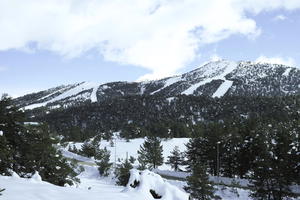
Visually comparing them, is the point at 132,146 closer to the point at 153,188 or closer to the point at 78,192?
the point at 153,188

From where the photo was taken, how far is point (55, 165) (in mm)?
26766

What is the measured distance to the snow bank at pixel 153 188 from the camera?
15.0 m

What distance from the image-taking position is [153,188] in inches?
638

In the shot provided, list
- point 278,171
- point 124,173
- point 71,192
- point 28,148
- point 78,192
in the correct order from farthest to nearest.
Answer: point 124,173
point 278,171
point 28,148
point 78,192
point 71,192

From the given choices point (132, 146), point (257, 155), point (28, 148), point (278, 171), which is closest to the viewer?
point (28, 148)

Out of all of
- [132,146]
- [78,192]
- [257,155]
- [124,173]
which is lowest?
[124,173]

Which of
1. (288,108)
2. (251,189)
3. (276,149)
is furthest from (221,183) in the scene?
(288,108)

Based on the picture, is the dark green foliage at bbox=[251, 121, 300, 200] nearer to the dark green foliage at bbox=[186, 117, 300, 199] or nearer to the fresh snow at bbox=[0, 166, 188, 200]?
Result: the dark green foliage at bbox=[186, 117, 300, 199]

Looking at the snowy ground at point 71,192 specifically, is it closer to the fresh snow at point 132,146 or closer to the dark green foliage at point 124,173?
the dark green foliage at point 124,173

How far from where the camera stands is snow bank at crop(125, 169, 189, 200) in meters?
15.0

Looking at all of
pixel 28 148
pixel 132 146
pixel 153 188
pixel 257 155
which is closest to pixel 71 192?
pixel 153 188

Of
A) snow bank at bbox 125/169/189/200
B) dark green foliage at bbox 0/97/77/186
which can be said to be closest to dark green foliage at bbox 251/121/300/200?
dark green foliage at bbox 0/97/77/186

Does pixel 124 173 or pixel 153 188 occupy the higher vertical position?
pixel 153 188

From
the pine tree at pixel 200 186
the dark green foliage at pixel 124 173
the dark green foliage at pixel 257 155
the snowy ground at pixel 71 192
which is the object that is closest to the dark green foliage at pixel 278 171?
the dark green foliage at pixel 257 155
